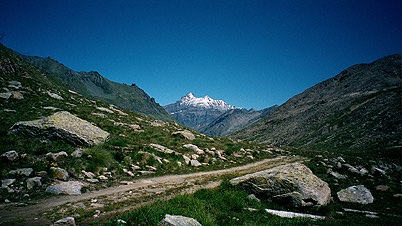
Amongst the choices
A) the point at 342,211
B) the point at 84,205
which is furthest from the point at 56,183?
the point at 342,211

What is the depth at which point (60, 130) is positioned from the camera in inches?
705

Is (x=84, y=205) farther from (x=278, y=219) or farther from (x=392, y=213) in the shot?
(x=392, y=213)

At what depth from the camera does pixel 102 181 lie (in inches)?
593

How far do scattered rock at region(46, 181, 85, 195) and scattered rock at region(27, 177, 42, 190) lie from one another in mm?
814

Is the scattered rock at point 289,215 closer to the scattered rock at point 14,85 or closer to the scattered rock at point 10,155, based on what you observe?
the scattered rock at point 10,155

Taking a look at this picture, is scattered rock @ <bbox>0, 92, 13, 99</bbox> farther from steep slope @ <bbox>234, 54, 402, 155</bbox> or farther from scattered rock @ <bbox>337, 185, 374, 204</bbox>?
steep slope @ <bbox>234, 54, 402, 155</bbox>

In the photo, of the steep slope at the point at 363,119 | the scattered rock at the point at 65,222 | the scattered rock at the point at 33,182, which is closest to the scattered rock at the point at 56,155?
the scattered rock at the point at 33,182

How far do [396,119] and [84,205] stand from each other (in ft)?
260

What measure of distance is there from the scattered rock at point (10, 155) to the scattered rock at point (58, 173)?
8.21 ft

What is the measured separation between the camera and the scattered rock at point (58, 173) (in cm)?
1367

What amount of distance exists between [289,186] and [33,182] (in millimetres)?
13649

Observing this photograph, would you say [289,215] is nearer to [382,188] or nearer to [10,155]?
[382,188]

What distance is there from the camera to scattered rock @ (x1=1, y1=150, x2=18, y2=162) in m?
13.9

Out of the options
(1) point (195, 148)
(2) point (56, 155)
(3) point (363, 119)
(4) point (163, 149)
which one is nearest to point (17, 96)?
(2) point (56, 155)
